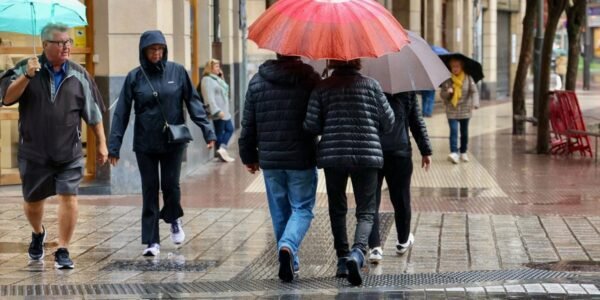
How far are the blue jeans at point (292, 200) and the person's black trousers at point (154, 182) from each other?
142cm

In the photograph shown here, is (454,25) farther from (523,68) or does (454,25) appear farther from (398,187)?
(398,187)

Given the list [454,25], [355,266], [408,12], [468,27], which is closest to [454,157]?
[355,266]

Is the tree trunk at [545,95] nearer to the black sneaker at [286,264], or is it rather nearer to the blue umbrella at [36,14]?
the blue umbrella at [36,14]

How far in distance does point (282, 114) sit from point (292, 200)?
0.63m

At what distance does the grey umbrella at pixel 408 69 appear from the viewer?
9.64 meters

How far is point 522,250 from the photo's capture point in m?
10.5

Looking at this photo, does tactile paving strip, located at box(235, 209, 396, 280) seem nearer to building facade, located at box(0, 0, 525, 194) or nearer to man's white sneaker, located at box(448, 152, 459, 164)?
building facade, located at box(0, 0, 525, 194)

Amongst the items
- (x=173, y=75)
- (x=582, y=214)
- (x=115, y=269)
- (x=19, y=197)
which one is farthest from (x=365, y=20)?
(x=19, y=197)

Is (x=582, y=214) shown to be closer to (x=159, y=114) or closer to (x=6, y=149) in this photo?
(x=159, y=114)

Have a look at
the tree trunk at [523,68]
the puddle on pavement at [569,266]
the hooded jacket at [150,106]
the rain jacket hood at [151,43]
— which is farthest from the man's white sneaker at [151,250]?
the tree trunk at [523,68]

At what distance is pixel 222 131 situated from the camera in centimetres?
1936

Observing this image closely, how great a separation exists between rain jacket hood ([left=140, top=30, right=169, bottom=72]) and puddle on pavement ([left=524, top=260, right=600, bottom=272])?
3287 millimetres

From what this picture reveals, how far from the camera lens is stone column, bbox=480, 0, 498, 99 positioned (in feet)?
143

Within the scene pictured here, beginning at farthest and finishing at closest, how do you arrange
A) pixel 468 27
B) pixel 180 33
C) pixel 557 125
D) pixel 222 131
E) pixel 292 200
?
pixel 468 27, pixel 557 125, pixel 222 131, pixel 180 33, pixel 292 200
